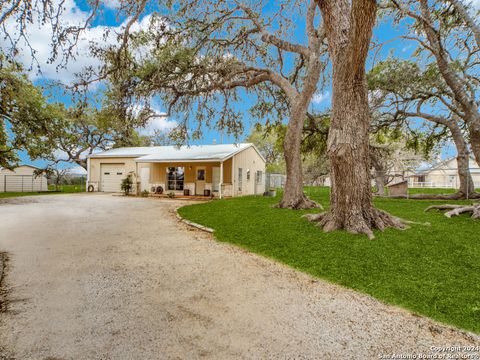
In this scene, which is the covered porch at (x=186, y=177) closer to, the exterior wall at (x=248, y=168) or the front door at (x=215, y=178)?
the front door at (x=215, y=178)

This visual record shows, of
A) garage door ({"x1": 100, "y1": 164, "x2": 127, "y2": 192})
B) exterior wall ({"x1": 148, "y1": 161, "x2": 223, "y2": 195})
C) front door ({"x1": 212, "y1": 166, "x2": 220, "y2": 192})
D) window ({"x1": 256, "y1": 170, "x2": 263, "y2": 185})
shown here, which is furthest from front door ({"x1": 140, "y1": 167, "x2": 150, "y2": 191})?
window ({"x1": 256, "y1": 170, "x2": 263, "y2": 185})

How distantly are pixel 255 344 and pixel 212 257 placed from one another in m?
2.40

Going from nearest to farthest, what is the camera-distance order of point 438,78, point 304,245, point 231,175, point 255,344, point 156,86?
point 255,344 → point 304,245 → point 156,86 → point 438,78 → point 231,175

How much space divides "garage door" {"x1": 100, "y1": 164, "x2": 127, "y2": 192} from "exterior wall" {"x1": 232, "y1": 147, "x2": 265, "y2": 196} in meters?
10.6

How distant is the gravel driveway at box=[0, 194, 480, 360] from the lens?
6.32ft

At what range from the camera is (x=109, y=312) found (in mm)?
2455

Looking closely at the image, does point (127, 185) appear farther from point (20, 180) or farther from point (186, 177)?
point (20, 180)

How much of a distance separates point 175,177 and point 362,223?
47.2ft

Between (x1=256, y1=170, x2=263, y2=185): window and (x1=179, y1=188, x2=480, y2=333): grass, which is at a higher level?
(x1=256, y1=170, x2=263, y2=185): window

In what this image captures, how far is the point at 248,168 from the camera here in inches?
695

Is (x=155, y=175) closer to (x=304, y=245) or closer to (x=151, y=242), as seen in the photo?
(x=151, y=242)

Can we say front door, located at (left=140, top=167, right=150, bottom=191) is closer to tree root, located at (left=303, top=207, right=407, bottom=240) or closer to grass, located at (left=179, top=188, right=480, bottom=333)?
grass, located at (left=179, top=188, right=480, bottom=333)

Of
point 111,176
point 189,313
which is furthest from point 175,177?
point 189,313

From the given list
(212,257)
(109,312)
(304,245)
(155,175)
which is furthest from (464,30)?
(155,175)
